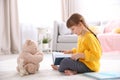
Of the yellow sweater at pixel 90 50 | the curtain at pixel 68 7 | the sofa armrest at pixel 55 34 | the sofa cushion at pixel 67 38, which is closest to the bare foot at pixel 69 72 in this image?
the yellow sweater at pixel 90 50

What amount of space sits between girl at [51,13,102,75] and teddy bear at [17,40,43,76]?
0.85ft

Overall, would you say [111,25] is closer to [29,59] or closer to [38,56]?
[38,56]

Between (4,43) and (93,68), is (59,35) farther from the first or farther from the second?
(93,68)

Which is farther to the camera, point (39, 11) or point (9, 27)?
point (39, 11)

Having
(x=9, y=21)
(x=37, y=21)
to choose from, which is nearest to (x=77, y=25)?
(x=9, y=21)

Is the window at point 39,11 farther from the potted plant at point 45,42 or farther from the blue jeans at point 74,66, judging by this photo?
the blue jeans at point 74,66

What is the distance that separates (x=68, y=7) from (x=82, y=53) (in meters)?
4.02

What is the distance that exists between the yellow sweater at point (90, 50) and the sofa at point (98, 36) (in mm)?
2311

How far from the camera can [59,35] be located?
17.3 feet

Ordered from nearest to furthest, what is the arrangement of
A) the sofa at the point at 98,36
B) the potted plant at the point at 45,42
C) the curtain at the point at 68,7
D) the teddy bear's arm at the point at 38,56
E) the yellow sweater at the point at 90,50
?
the yellow sweater at the point at 90,50 → the teddy bear's arm at the point at 38,56 → the sofa at the point at 98,36 → the potted plant at the point at 45,42 → the curtain at the point at 68,7

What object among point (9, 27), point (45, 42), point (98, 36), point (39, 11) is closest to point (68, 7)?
point (39, 11)

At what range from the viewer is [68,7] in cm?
621

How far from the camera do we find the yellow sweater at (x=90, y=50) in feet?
7.43

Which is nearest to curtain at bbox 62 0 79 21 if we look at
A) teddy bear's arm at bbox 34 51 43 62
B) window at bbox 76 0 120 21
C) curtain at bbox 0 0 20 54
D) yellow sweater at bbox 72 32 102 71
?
window at bbox 76 0 120 21
